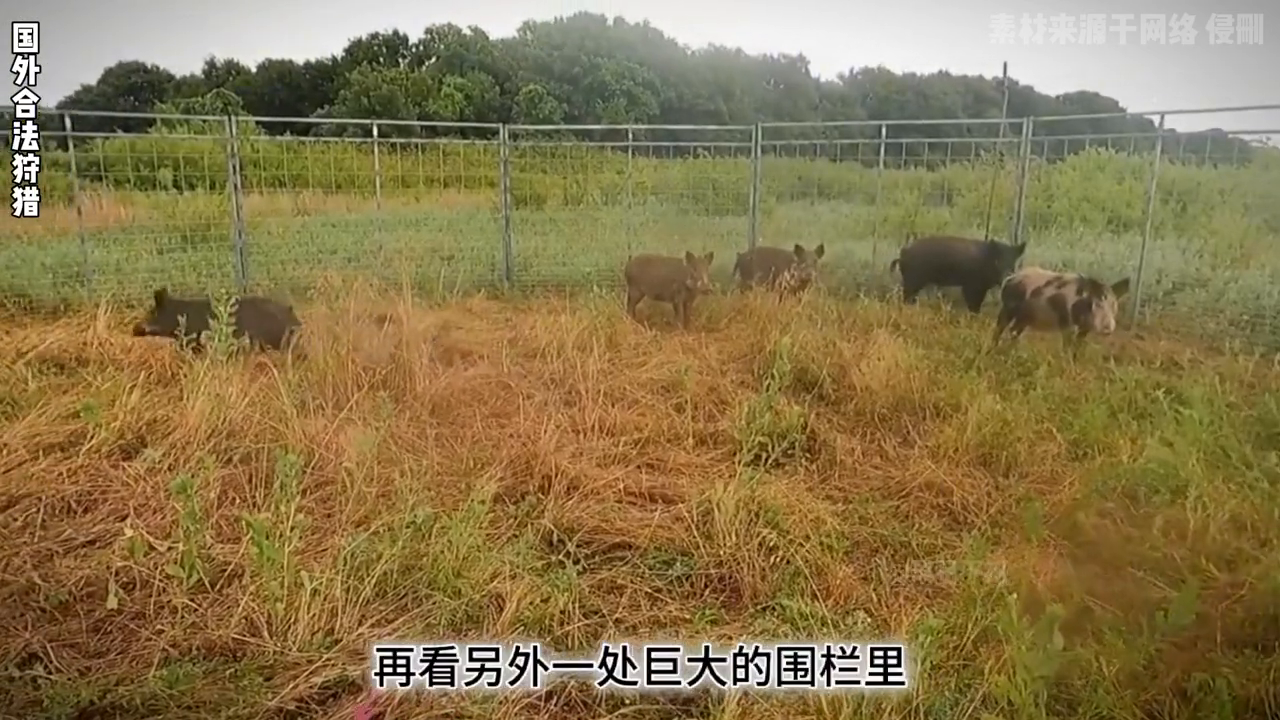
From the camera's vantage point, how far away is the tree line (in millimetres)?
902

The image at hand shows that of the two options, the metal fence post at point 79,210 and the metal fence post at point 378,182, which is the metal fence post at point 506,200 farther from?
the metal fence post at point 79,210

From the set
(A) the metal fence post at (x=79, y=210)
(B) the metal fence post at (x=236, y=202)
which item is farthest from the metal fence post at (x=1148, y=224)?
(A) the metal fence post at (x=79, y=210)

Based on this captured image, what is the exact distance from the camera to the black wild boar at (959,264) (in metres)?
1.27

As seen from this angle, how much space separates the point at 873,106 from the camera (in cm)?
96

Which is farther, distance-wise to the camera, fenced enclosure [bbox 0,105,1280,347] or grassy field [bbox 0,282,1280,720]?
fenced enclosure [bbox 0,105,1280,347]

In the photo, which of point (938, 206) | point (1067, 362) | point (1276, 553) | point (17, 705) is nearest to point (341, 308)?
point (17, 705)

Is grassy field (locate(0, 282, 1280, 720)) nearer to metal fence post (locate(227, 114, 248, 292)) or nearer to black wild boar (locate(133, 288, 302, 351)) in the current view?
black wild boar (locate(133, 288, 302, 351))

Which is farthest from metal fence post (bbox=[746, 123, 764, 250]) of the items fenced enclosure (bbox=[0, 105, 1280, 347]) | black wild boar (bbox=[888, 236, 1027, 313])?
black wild boar (bbox=[888, 236, 1027, 313])

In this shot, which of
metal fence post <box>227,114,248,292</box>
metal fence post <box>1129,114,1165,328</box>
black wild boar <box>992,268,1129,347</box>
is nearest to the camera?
metal fence post <box>1129,114,1165,328</box>

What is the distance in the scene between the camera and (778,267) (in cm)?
Answer: 120

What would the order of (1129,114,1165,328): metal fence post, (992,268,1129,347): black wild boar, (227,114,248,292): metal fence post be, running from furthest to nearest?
1. (992,268,1129,347): black wild boar
2. (227,114,248,292): metal fence post
3. (1129,114,1165,328): metal fence post

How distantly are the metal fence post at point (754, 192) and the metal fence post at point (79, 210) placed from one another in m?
0.94

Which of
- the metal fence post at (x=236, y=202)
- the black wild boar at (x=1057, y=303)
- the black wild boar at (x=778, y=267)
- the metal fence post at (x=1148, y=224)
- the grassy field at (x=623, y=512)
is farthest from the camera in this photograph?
the black wild boar at (x=778, y=267)

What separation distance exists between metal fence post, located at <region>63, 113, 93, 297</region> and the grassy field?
0.19 ft
